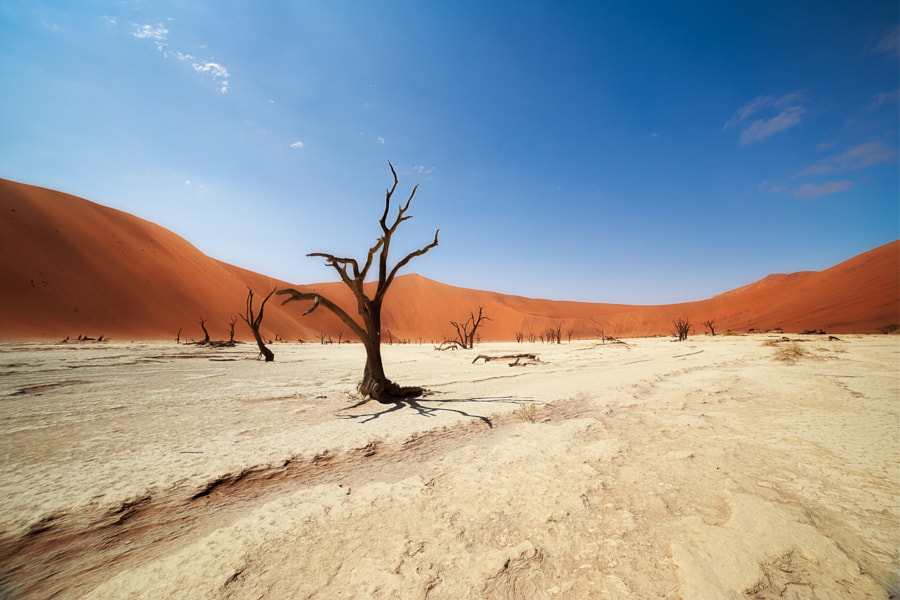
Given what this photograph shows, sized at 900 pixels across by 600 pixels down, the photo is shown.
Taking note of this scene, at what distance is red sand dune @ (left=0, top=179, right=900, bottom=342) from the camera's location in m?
25.0

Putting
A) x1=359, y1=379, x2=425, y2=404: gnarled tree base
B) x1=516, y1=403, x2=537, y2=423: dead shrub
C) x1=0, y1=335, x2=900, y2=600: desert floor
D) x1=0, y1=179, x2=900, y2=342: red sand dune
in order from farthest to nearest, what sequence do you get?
x1=0, y1=179, x2=900, y2=342: red sand dune
x1=359, y1=379, x2=425, y2=404: gnarled tree base
x1=516, y1=403, x2=537, y2=423: dead shrub
x1=0, y1=335, x2=900, y2=600: desert floor

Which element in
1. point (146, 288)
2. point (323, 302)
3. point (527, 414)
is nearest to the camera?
point (527, 414)

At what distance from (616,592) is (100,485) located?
11.0 ft

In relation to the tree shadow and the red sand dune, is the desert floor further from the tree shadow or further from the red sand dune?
the red sand dune

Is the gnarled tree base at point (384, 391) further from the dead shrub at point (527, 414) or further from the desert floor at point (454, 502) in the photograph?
the dead shrub at point (527, 414)


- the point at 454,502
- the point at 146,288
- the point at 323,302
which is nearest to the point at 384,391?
the point at 323,302

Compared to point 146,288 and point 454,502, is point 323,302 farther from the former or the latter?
point 146,288

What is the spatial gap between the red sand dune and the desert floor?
97.9ft

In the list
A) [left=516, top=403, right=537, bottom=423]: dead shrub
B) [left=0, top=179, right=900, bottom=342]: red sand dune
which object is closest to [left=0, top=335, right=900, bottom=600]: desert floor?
[left=516, top=403, right=537, bottom=423]: dead shrub

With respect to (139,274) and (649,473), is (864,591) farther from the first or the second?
(139,274)

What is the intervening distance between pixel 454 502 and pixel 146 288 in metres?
42.7

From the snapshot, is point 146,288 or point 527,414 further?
point 146,288

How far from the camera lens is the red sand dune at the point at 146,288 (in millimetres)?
25000

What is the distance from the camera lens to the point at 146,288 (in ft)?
106
